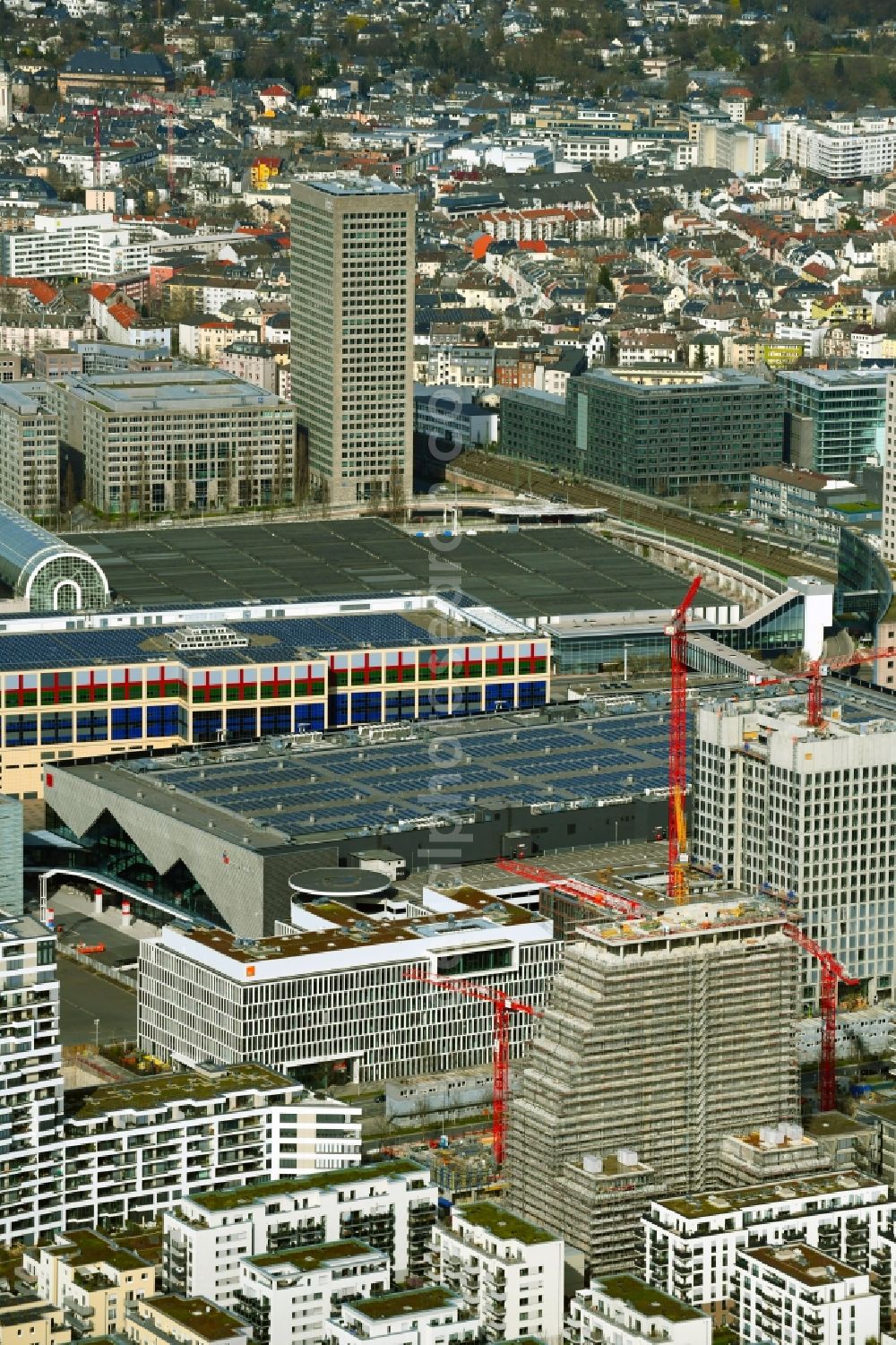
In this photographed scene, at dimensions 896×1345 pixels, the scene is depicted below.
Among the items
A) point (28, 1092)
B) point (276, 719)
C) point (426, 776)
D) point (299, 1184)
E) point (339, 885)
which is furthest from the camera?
point (276, 719)

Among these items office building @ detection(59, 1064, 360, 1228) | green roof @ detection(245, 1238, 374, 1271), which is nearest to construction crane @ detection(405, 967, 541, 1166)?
office building @ detection(59, 1064, 360, 1228)

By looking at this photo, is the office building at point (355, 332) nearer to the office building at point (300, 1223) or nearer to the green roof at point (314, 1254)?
the office building at point (300, 1223)

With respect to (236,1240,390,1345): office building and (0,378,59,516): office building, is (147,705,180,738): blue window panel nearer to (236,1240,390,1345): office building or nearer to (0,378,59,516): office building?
(0,378,59,516): office building

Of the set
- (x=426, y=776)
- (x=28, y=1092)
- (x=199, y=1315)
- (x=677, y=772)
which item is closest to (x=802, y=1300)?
(x=199, y=1315)

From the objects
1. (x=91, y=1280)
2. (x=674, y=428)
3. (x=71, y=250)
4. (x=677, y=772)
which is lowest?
(x=91, y=1280)

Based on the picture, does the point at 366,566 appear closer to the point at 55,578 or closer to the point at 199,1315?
the point at 55,578

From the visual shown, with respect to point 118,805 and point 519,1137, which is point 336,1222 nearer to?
point 519,1137

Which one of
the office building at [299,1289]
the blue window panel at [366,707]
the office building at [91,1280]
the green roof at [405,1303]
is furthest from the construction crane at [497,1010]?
the blue window panel at [366,707]

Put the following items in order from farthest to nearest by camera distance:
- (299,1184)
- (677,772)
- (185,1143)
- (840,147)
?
(840,147) < (677,772) < (185,1143) < (299,1184)
